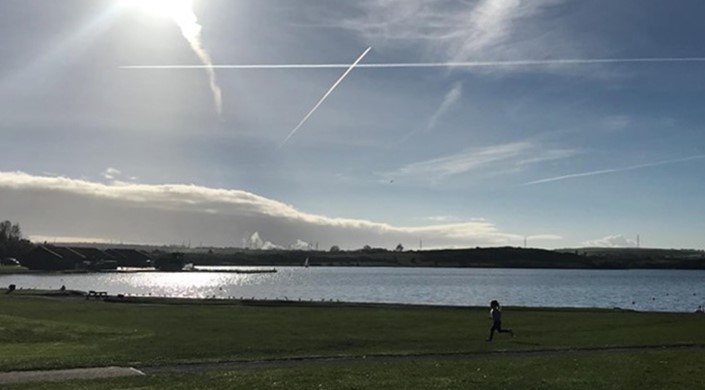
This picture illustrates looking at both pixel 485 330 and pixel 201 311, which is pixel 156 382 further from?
pixel 201 311

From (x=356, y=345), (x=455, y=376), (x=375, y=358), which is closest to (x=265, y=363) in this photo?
(x=375, y=358)

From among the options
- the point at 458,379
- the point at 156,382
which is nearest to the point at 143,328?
the point at 156,382

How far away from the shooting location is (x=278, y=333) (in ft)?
122

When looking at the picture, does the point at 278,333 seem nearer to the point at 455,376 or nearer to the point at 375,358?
the point at 375,358

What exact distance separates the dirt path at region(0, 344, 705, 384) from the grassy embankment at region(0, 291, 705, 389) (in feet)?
2.34

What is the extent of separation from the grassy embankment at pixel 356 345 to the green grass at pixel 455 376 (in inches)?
1.5

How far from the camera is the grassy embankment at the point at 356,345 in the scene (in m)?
22.4

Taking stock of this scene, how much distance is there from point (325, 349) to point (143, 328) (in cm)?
1363

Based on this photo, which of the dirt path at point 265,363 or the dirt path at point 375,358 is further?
the dirt path at point 375,358

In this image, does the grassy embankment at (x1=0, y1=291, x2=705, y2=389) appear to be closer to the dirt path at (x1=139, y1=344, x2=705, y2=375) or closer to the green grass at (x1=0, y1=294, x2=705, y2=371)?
the green grass at (x1=0, y1=294, x2=705, y2=371)

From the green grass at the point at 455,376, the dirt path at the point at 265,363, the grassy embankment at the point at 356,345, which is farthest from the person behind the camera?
the dirt path at the point at 265,363

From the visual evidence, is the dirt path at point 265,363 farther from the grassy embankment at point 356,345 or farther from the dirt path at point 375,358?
the grassy embankment at point 356,345

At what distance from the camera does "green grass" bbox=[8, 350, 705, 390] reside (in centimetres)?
2120

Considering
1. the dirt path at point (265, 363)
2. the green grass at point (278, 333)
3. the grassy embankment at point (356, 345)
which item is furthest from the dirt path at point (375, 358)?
the green grass at point (278, 333)
